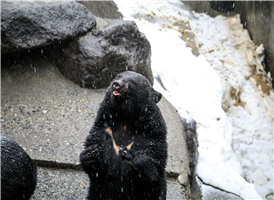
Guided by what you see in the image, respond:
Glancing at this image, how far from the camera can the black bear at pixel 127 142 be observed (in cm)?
237

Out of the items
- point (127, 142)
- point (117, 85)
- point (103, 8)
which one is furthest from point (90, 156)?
point (103, 8)

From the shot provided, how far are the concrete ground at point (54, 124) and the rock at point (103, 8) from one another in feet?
7.32

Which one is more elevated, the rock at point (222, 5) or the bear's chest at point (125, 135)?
the rock at point (222, 5)

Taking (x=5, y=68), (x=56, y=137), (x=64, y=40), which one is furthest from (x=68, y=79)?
(x=56, y=137)

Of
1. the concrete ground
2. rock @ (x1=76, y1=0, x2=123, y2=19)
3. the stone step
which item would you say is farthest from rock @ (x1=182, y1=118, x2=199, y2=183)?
rock @ (x1=76, y1=0, x2=123, y2=19)

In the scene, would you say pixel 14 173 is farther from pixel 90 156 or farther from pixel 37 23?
pixel 37 23

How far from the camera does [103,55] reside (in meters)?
4.74

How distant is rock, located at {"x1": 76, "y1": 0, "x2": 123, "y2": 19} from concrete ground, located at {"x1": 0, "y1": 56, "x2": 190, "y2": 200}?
2.23 metres

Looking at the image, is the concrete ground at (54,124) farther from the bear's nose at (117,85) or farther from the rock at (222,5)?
the rock at (222,5)

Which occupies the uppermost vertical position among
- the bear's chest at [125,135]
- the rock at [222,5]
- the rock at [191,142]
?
the rock at [222,5]

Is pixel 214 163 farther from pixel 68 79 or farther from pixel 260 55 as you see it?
pixel 260 55

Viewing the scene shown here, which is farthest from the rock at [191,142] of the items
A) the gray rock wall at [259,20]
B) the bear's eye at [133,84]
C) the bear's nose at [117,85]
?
the gray rock wall at [259,20]

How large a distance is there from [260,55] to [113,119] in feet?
24.4

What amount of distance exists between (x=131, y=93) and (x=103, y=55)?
253 centimetres
